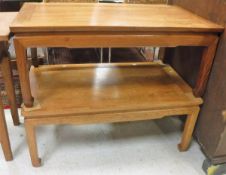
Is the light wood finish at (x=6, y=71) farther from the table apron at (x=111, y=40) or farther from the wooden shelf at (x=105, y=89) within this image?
the table apron at (x=111, y=40)

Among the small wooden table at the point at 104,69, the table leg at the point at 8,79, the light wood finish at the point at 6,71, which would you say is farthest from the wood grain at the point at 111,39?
the table leg at the point at 8,79

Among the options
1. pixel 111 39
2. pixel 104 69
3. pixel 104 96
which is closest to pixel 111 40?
pixel 111 39

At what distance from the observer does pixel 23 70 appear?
3.26 feet

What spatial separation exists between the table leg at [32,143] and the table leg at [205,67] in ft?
2.86

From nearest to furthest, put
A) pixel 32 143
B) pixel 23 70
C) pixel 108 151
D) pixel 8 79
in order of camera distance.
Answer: pixel 23 70, pixel 32 143, pixel 8 79, pixel 108 151

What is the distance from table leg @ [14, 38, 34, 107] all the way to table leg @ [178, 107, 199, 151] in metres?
0.85

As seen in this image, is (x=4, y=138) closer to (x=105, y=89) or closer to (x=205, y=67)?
(x=105, y=89)

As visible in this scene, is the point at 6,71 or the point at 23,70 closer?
the point at 23,70

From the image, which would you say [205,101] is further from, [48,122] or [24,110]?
[24,110]

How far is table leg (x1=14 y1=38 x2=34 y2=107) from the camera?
945 mm

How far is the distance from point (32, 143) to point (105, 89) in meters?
0.46

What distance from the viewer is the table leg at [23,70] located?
0.95m

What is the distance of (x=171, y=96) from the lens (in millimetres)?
1278

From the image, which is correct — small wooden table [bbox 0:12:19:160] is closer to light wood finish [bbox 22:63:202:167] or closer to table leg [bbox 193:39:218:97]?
light wood finish [bbox 22:63:202:167]
